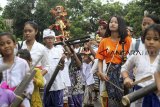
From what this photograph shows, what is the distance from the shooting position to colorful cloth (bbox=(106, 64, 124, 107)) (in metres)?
5.88

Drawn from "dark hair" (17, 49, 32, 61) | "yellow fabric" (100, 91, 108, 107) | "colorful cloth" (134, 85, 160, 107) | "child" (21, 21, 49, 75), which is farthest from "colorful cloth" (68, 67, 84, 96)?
"colorful cloth" (134, 85, 160, 107)

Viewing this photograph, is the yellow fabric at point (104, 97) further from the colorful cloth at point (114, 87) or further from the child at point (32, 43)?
the child at point (32, 43)

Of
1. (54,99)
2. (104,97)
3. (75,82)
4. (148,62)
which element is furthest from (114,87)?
(75,82)

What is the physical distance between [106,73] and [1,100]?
190 centimetres

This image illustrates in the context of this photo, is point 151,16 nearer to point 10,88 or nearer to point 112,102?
point 112,102

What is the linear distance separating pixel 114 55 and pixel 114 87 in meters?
0.44

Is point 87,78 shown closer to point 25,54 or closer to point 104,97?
point 104,97

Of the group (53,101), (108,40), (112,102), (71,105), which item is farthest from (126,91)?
(71,105)

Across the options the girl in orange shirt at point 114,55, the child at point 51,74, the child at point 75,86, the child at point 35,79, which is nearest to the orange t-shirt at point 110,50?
the girl in orange shirt at point 114,55

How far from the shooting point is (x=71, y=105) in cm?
938

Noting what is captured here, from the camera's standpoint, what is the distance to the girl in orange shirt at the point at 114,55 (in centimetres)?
589

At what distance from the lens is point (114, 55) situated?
5938mm

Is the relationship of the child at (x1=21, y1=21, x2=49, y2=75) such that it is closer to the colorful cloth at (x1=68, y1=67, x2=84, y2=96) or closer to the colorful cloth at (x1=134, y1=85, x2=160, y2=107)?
the colorful cloth at (x1=134, y1=85, x2=160, y2=107)

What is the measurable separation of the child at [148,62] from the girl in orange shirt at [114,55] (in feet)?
2.94
